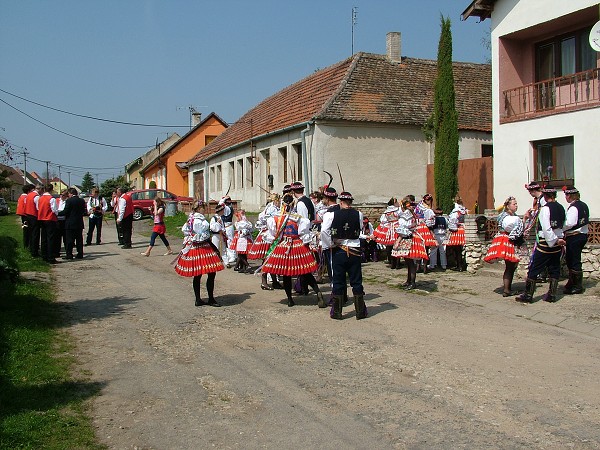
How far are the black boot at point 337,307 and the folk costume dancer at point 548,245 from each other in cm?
320

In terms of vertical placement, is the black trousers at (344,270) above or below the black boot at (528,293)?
above

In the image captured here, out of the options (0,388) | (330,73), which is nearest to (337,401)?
(0,388)

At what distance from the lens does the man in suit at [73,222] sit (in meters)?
17.6

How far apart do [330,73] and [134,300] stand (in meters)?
17.8

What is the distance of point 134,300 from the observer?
35.7ft

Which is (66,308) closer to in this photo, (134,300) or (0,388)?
(134,300)

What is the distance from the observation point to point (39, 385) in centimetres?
605

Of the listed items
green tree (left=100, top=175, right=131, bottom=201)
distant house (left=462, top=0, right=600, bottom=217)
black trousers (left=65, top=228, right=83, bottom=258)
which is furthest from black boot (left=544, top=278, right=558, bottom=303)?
green tree (left=100, top=175, right=131, bottom=201)

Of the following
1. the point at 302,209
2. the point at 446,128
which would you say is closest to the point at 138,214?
the point at 446,128

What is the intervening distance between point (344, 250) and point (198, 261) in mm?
2421

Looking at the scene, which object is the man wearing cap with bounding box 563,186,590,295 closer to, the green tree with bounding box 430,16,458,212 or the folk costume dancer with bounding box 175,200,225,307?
the folk costume dancer with bounding box 175,200,225,307

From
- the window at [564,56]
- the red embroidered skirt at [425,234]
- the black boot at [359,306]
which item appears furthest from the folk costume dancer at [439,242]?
the black boot at [359,306]

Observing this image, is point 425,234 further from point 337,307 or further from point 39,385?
point 39,385

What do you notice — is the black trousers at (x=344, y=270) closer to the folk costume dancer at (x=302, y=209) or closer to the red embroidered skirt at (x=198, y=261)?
the folk costume dancer at (x=302, y=209)
